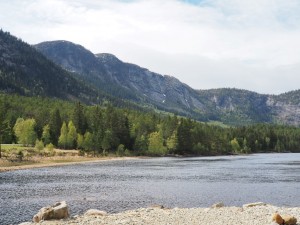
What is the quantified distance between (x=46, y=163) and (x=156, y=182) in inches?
2424

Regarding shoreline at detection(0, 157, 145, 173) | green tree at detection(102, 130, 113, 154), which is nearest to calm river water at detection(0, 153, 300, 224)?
shoreline at detection(0, 157, 145, 173)

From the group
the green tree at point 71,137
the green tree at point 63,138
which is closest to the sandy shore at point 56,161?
the green tree at point 71,137

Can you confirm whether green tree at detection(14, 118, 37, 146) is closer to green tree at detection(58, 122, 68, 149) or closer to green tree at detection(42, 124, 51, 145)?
green tree at detection(42, 124, 51, 145)

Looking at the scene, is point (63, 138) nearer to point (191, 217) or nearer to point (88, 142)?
point (88, 142)

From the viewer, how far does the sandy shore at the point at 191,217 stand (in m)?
39.1

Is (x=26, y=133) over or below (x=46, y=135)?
over

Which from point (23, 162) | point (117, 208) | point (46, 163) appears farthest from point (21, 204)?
point (46, 163)

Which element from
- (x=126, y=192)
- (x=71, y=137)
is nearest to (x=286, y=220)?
(x=126, y=192)

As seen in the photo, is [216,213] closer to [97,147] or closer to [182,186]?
[182,186]

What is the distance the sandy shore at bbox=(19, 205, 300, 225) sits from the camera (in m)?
39.1

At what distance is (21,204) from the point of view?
5756 centimetres

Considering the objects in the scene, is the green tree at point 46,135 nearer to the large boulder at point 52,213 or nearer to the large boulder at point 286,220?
the large boulder at point 52,213

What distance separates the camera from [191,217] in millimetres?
42625

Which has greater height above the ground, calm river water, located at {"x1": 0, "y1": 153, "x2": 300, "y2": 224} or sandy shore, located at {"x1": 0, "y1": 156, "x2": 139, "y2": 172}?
sandy shore, located at {"x1": 0, "y1": 156, "x2": 139, "y2": 172}
